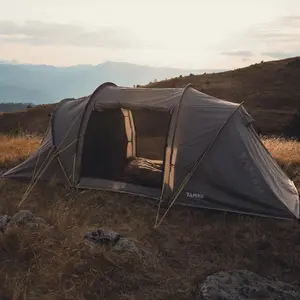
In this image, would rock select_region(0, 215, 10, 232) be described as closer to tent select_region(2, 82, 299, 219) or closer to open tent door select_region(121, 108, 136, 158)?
tent select_region(2, 82, 299, 219)

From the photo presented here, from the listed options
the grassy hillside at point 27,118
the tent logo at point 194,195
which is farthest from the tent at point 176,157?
the grassy hillside at point 27,118

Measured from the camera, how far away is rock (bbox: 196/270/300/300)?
448 cm

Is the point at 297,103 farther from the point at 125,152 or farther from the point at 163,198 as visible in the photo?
the point at 163,198

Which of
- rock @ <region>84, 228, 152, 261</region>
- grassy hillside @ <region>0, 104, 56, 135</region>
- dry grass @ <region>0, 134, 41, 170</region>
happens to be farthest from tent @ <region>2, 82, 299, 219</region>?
grassy hillside @ <region>0, 104, 56, 135</region>

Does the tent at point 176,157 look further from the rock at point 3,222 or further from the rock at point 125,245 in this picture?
the rock at point 3,222

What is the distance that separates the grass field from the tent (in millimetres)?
340

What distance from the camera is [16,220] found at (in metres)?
6.05

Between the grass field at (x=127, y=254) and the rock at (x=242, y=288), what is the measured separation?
0.29 meters

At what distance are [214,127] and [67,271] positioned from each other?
4.19m

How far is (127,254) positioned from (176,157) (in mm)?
2898

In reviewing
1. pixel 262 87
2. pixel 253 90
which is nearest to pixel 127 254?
pixel 253 90

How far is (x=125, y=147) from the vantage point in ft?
36.1

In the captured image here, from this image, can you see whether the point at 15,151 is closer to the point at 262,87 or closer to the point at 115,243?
the point at 115,243

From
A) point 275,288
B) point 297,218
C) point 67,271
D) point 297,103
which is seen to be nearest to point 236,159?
point 297,218
